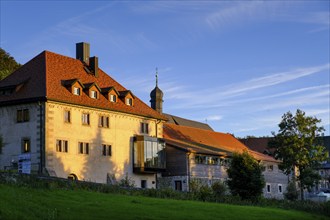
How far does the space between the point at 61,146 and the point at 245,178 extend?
53.8ft

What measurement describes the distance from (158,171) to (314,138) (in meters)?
20.6

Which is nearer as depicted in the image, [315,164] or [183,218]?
[183,218]

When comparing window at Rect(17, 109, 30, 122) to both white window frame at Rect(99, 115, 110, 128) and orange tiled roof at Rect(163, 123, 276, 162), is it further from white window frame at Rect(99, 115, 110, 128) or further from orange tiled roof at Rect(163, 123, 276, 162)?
orange tiled roof at Rect(163, 123, 276, 162)

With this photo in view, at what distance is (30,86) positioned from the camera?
2156 inches

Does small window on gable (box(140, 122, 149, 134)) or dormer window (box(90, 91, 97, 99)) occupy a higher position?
dormer window (box(90, 91, 97, 99))

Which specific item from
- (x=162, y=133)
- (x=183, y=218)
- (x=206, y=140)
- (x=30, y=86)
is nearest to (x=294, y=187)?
(x=206, y=140)

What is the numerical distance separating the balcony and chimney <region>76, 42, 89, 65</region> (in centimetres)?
994

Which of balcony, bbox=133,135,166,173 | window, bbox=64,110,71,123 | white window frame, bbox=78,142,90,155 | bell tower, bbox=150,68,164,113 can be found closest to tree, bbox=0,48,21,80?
window, bbox=64,110,71,123

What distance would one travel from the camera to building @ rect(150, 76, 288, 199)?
65.1m

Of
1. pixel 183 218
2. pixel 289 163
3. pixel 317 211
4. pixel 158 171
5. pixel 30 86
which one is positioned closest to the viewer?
pixel 183 218

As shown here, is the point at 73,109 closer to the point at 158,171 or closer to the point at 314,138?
the point at 158,171

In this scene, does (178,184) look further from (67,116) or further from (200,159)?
(67,116)

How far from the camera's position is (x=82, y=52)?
209 ft

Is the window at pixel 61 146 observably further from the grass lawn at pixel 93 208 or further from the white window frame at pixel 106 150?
the grass lawn at pixel 93 208
